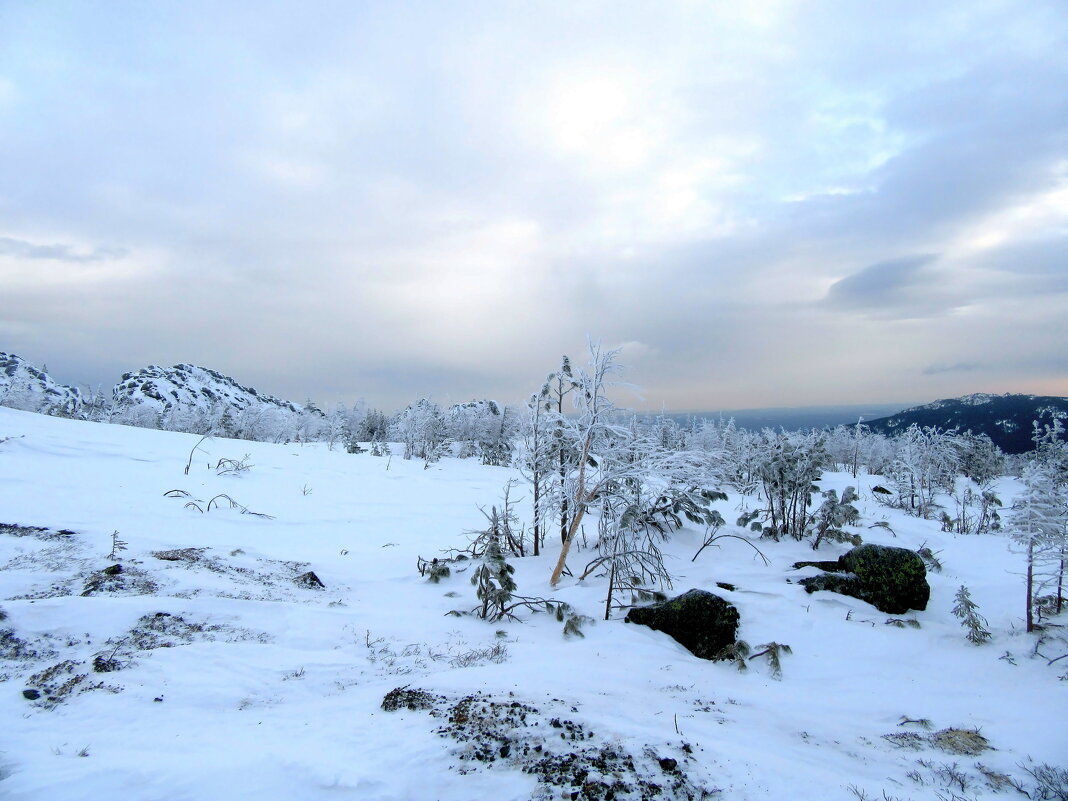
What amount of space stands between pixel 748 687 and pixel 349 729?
4.95m

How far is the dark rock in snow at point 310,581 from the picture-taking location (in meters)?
8.66

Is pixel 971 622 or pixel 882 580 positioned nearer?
pixel 971 622

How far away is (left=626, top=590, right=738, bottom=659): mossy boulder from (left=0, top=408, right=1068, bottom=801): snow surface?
0.27m

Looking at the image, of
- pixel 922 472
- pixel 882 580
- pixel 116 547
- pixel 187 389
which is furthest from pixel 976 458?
pixel 187 389

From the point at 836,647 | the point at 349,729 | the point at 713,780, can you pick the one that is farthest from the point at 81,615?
the point at 836,647

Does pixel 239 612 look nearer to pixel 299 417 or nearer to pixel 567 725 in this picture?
pixel 567 725

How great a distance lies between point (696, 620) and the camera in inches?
295

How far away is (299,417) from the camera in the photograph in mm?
88938

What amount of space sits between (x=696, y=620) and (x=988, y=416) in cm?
18513

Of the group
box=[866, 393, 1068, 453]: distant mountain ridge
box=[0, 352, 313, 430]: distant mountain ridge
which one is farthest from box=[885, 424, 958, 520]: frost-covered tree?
box=[866, 393, 1068, 453]: distant mountain ridge

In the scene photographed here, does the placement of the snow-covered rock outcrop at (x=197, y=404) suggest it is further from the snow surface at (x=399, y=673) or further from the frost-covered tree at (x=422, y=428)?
the snow surface at (x=399, y=673)

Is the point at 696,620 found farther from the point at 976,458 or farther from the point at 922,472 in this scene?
the point at 976,458

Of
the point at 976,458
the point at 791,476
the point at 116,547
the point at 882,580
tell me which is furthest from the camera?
the point at 976,458

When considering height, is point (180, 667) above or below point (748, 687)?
above
